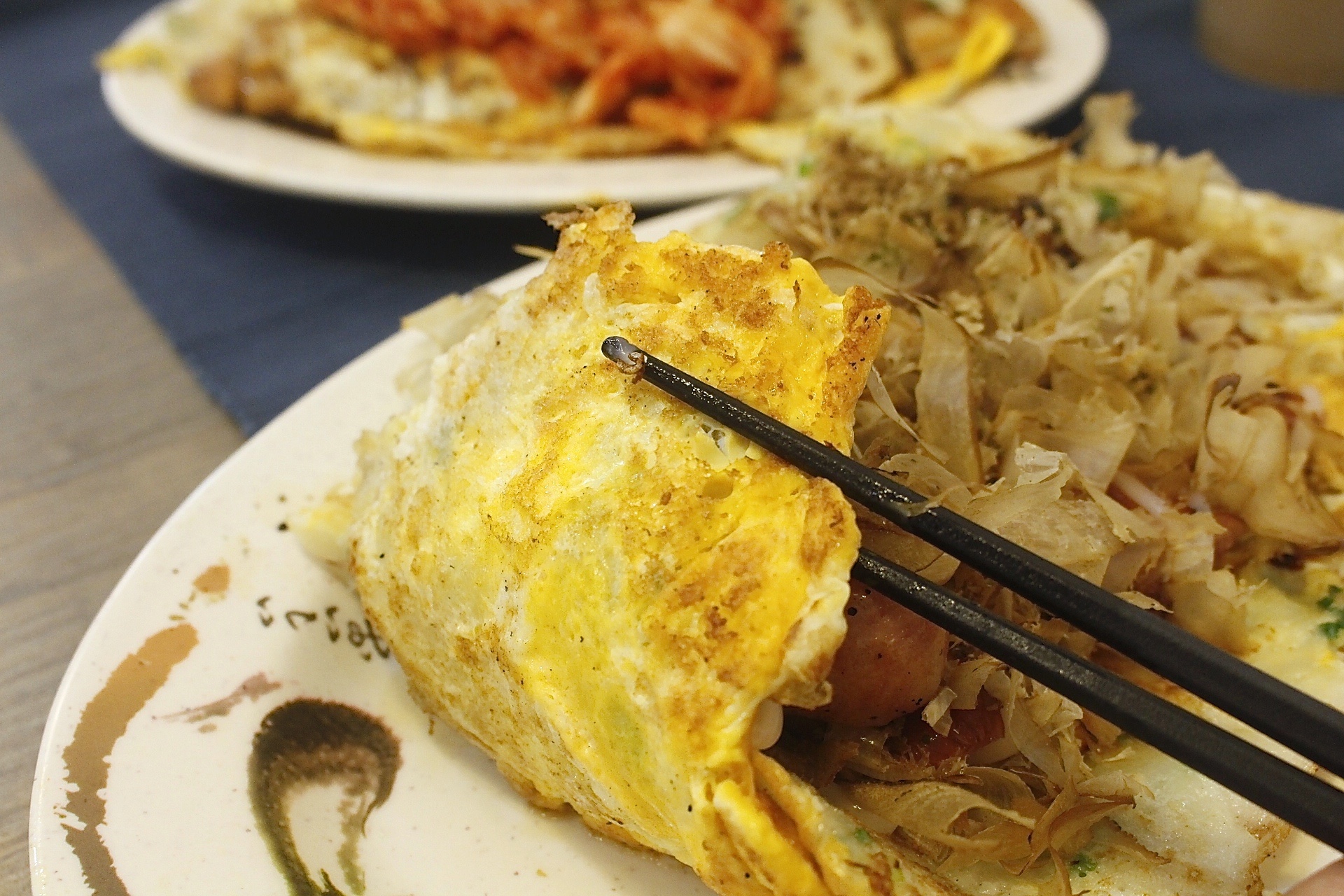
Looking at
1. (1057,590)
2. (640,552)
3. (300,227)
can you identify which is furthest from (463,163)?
(1057,590)

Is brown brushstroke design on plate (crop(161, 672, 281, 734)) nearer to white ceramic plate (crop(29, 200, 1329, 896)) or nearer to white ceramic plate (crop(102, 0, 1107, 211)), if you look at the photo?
white ceramic plate (crop(29, 200, 1329, 896))

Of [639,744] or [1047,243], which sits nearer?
[639,744]

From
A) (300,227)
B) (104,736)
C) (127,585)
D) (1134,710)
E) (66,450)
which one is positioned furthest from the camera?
(300,227)

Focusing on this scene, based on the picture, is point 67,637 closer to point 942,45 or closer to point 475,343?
point 475,343

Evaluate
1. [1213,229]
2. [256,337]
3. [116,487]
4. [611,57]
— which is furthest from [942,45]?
[116,487]

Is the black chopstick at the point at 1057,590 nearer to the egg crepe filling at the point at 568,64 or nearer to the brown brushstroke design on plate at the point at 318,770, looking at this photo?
the brown brushstroke design on plate at the point at 318,770

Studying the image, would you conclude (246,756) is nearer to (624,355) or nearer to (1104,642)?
(624,355)
